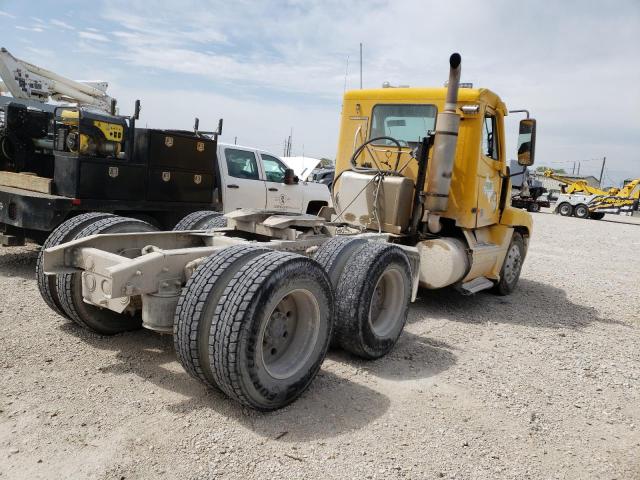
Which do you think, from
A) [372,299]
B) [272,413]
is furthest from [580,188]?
[272,413]

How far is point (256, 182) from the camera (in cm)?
829

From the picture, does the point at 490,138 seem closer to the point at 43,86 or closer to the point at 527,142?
the point at 527,142

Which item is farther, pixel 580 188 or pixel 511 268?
pixel 580 188

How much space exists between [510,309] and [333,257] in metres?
3.43

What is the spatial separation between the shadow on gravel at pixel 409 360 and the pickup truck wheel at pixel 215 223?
5.49 feet

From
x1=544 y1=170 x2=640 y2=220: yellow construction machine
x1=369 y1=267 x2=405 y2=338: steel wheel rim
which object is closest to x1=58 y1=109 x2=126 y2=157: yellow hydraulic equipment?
x1=369 y1=267 x2=405 y2=338: steel wheel rim

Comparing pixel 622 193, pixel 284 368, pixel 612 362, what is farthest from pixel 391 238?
pixel 622 193

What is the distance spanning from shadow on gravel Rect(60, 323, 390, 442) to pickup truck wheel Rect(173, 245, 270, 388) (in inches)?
10.7

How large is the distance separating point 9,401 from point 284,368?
1.62m

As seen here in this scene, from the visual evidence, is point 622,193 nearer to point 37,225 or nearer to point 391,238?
point 391,238

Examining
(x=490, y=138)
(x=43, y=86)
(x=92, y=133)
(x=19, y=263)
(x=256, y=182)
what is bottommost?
(x=19, y=263)

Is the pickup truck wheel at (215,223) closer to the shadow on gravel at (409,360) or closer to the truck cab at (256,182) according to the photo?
the shadow on gravel at (409,360)

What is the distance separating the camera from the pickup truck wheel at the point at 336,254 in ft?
13.2

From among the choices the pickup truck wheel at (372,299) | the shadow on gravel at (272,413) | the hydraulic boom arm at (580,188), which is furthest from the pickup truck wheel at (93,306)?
the hydraulic boom arm at (580,188)
